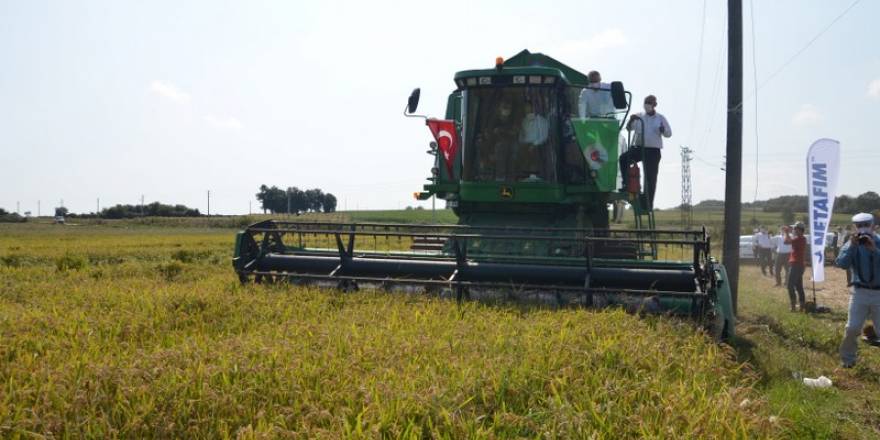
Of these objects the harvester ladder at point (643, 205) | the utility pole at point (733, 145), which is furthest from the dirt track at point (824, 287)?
the harvester ladder at point (643, 205)

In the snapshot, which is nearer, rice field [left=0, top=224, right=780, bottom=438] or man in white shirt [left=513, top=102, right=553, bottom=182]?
rice field [left=0, top=224, right=780, bottom=438]

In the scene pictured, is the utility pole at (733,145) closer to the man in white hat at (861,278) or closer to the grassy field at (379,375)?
the man in white hat at (861,278)

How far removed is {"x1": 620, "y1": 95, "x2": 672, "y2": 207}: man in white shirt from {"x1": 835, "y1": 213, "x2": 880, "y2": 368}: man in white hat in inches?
101

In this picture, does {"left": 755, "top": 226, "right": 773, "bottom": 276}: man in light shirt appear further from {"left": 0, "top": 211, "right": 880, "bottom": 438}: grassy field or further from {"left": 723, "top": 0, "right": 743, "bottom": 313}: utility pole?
{"left": 0, "top": 211, "right": 880, "bottom": 438}: grassy field

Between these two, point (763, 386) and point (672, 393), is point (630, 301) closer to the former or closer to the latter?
point (763, 386)

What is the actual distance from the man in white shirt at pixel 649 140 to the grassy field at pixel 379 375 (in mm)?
3584

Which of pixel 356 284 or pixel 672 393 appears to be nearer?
pixel 672 393

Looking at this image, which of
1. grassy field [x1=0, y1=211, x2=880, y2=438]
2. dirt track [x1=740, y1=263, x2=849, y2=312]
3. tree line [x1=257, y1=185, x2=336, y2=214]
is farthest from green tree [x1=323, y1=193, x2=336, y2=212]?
grassy field [x1=0, y1=211, x2=880, y2=438]

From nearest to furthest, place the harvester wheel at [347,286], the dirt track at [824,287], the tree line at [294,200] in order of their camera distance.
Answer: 1. the harvester wheel at [347,286]
2. the dirt track at [824,287]
3. the tree line at [294,200]

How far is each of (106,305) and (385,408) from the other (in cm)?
365

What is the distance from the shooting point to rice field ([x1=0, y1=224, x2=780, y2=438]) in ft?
9.95

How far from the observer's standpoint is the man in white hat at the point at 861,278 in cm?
666

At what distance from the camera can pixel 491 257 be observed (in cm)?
688

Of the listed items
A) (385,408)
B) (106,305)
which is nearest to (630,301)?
(385,408)
